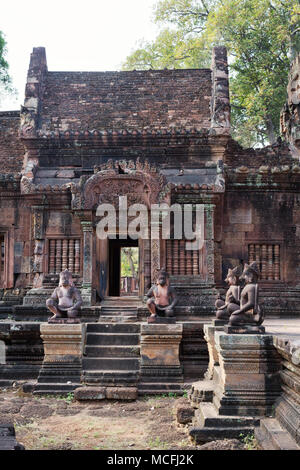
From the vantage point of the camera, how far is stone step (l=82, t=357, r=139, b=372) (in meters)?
8.27

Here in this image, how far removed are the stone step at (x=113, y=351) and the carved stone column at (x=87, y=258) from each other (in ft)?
5.76

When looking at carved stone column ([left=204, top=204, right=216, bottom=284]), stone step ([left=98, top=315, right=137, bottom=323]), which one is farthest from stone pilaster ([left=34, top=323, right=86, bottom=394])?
carved stone column ([left=204, top=204, right=216, bottom=284])

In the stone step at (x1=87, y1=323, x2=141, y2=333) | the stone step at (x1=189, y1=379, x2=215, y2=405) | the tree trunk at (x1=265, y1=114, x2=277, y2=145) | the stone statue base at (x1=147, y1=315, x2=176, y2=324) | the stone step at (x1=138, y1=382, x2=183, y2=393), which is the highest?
the tree trunk at (x1=265, y1=114, x2=277, y2=145)

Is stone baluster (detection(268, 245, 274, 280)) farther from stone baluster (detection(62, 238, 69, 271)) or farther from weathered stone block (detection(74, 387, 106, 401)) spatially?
weathered stone block (detection(74, 387, 106, 401))

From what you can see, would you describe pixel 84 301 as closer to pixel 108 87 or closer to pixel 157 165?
pixel 157 165

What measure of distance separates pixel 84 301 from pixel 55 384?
2.48 metres

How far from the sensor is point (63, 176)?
11422 mm

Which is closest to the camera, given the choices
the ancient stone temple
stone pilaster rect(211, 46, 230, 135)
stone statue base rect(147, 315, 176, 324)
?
stone statue base rect(147, 315, 176, 324)

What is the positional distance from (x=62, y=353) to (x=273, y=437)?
442 cm

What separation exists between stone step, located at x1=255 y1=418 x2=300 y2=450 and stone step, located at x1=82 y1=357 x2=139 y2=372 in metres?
3.37

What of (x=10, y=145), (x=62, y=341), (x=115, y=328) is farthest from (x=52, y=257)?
(x=10, y=145)

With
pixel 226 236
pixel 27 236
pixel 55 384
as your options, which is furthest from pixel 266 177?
pixel 55 384

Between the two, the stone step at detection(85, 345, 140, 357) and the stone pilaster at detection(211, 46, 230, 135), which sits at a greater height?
the stone pilaster at detection(211, 46, 230, 135)

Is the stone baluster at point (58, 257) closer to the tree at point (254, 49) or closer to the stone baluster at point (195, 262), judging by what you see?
the stone baluster at point (195, 262)
